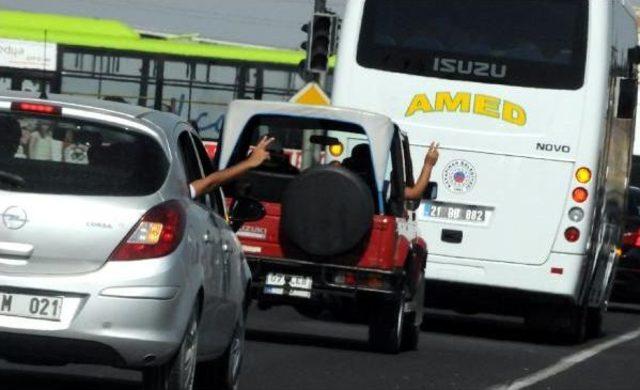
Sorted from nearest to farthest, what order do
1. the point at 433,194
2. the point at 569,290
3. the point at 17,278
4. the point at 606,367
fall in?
1. the point at 17,278
2. the point at 606,367
3. the point at 433,194
4. the point at 569,290

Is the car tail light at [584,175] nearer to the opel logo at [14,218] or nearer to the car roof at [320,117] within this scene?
the car roof at [320,117]

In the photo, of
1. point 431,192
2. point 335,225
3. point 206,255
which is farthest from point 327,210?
point 206,255

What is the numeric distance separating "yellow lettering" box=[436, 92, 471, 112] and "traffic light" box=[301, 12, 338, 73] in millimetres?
7863

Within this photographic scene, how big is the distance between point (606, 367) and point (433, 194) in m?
2.44

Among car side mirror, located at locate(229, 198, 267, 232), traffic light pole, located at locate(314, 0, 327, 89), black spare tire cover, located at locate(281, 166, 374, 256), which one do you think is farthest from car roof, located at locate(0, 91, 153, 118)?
traffic light pole, located at locate(314, 0, 327, 89)

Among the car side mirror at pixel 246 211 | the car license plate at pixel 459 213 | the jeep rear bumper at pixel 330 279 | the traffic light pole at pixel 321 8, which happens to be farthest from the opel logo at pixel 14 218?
the traffic light pole at pixel 321 8

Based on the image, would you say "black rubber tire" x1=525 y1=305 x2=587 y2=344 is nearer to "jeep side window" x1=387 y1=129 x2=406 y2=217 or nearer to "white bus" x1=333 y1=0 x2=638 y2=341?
"white bus" x1=333 y1=0 x2=638 y2=341

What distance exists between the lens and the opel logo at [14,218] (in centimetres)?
939

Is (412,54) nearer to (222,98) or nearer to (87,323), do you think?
(87,323)

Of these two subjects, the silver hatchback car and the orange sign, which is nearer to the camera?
the silver hatchback car

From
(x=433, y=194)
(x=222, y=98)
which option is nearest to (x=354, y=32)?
(x=433, y=194)

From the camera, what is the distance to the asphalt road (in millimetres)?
12969

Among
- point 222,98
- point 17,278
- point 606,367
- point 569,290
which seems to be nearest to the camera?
point 17,278

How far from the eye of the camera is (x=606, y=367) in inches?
665
